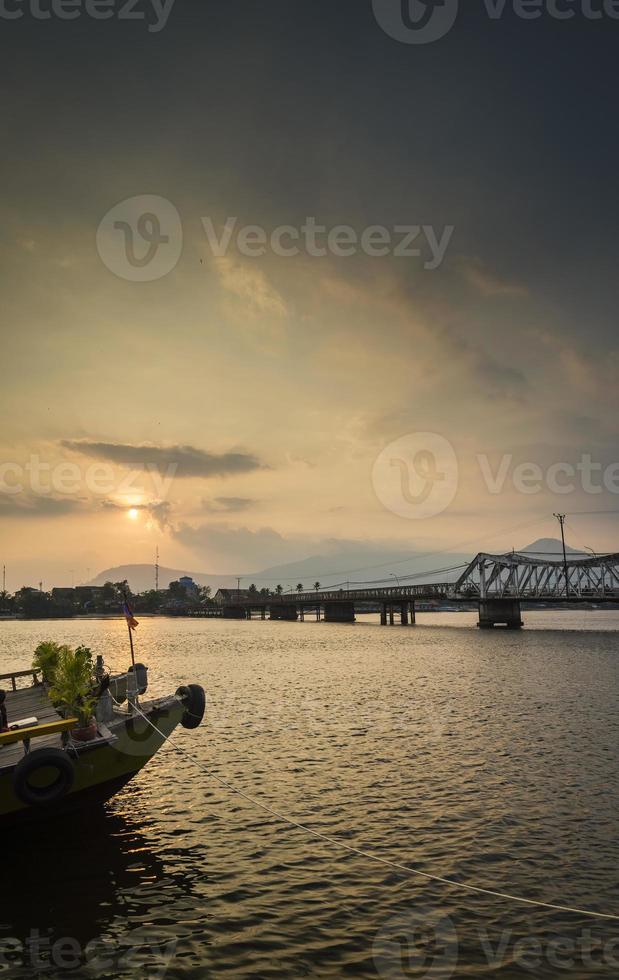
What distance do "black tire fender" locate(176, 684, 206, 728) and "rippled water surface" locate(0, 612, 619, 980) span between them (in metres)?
2.13

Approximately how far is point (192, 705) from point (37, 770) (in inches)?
310

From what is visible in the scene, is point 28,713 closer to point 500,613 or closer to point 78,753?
point 78,753

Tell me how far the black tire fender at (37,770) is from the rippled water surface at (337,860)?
5.30 feet

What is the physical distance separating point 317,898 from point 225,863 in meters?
2.91

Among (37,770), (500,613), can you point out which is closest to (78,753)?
(37,770)

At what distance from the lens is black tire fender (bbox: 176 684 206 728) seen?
74.9 feet

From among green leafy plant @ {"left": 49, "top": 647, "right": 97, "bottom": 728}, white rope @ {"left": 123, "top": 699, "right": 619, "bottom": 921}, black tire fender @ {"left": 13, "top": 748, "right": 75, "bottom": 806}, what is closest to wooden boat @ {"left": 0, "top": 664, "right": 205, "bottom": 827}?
black tire fender @ {"left": 13, "top": 748, "right": 75, "bottom": 806}

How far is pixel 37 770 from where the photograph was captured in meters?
15.6

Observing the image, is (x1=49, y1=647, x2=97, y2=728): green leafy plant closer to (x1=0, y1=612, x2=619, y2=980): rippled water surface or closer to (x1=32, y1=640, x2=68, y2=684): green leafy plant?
(x1=0, y1=612, x2=619, y2=980): rippled water surface

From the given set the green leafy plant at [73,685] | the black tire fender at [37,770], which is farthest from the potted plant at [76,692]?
the black tire fender at [37,770]

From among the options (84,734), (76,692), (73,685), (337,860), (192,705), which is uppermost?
(73,685)

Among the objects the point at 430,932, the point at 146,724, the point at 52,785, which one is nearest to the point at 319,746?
the point at 146,724

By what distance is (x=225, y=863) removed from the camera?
49.8 feet

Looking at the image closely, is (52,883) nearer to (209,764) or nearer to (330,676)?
(209,764)
